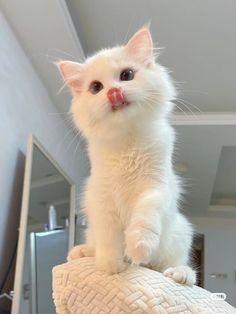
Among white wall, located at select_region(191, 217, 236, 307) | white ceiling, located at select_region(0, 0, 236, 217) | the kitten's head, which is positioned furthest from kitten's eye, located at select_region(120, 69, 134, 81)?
white wall, located at select_region(191, 217, 236, 307)

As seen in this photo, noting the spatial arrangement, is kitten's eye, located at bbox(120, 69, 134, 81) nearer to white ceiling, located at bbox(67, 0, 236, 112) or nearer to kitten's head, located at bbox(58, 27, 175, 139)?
kitten's head, located at bbox(58, 27, 175, 139)

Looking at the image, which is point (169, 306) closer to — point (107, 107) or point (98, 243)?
point (98, 243)

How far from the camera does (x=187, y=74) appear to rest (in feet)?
6.93

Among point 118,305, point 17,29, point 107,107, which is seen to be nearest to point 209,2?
point 17,29

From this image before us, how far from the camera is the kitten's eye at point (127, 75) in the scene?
0.78 meters

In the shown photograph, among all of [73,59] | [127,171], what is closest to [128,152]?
[127,171]

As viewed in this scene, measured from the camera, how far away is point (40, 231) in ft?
5.57

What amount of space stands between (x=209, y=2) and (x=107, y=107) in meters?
1.07

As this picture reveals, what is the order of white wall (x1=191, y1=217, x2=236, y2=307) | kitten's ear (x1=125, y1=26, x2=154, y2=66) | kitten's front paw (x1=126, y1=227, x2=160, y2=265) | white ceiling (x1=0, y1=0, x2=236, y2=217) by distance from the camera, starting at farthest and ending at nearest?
Answer: white wall (x1=191, y1=217, x2=236, y2=307) → white ceiling (x1=0, y1=0, x2=236, y2=217) → kitten's ear (x1=125, y1=26, x2=154, y2=66) → kitten's front paw (x1=126, y1=227, x2=160, y2=265)

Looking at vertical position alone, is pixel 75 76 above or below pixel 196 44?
below

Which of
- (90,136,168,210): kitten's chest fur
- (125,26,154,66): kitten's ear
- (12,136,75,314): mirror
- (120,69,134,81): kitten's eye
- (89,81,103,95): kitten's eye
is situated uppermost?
(125,26,154,66): kitten's ear

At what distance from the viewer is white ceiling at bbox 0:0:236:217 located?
5.27 ft

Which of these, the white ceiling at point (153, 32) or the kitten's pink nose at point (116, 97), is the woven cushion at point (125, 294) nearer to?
the kitten's pink nose at point (116, 97)

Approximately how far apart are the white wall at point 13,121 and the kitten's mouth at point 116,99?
855 mm
